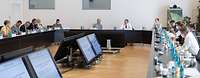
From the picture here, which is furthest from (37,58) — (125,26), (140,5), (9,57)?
(140,5)

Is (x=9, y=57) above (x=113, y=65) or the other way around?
above

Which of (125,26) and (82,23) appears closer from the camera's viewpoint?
(125,26)

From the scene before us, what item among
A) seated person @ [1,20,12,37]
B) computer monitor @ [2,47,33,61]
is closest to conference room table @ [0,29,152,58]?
seated person @ [1,20,12,37]

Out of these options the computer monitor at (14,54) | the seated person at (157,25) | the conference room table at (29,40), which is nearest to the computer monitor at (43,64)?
the computer monitor at (14,54)

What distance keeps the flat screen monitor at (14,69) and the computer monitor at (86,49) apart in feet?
5.29

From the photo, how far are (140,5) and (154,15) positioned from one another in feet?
2.23

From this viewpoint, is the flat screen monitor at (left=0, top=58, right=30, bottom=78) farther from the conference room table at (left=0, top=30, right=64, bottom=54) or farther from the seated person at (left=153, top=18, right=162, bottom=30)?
the seated person at (left=153, top=18, right=162, bottom=30)

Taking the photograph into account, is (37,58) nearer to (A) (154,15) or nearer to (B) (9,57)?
(B) (9,57)

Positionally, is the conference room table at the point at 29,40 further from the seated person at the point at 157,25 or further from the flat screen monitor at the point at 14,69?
the flat screen monitor at the point at 14,69

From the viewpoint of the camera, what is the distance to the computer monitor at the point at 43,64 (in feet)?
7.18

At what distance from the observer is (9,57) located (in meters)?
1.89

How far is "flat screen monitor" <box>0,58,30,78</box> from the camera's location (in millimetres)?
1766

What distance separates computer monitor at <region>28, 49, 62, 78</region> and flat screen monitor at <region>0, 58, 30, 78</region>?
0.53 feet

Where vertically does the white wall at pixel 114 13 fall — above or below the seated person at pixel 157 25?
above
